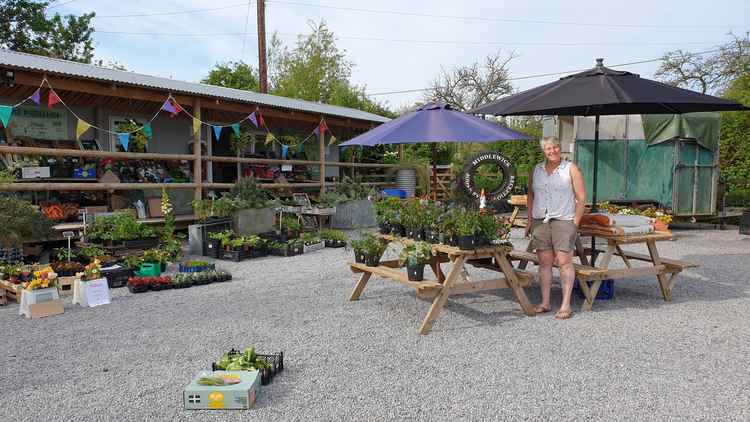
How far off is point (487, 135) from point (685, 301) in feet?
8.98

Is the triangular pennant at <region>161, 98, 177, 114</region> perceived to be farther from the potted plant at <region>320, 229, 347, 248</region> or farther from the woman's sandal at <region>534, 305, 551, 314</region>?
the woman's sandal at <region>534, 305, 551, 314</region>

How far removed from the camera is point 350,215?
12641 millimetres

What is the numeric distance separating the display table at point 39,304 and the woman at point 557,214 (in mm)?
4610

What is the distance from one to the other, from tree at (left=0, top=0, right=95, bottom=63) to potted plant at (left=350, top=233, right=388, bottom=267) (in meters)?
26.4

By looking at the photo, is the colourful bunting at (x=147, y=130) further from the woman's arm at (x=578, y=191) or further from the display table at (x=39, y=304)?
the woman's arm at (x=578, y=191)

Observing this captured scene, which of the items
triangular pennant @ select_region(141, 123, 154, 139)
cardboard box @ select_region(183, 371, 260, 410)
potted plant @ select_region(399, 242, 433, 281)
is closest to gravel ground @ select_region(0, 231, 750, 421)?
cardboard box @ select_region(183, 371, 260, 410)

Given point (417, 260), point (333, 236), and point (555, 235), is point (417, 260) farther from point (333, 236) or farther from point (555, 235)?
point (333, 236)

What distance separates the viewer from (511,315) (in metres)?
5.18

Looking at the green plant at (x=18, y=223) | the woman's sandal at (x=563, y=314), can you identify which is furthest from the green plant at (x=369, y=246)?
the green plant at (x=18, y=223)

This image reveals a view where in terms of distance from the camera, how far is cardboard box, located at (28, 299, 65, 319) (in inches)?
204

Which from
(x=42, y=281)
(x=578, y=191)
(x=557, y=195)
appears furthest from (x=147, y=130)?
(x=578, y=191)

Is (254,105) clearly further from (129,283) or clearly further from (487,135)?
(487,135)

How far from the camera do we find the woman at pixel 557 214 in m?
4.94

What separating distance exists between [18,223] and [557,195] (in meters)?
6.15
